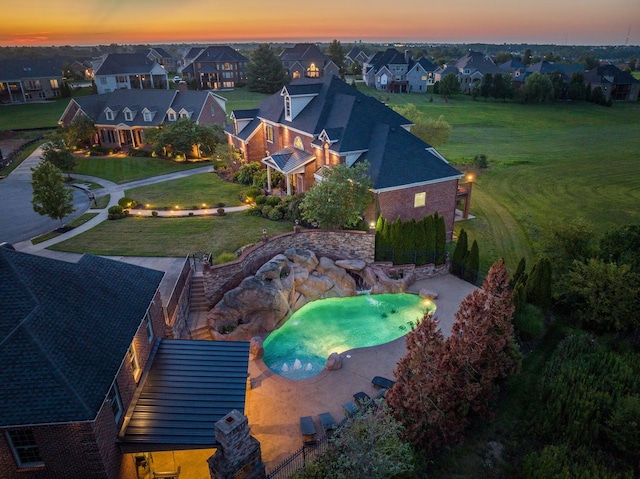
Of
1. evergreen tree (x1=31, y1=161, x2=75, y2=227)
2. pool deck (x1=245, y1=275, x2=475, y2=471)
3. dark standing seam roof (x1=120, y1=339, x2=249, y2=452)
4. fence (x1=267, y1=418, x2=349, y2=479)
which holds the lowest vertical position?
pool deck (x1=245, y1=275, x2=475, y2=471)

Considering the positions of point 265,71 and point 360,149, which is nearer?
point 360,149

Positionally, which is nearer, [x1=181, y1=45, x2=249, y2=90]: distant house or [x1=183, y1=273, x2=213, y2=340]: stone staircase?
[x1=183, y1=273, x2=213, y2=340]: stone staircase

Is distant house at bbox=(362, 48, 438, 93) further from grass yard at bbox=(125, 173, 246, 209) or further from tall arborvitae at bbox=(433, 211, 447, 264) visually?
tall arborvitae at bbox=(433, 211, 447, 264)

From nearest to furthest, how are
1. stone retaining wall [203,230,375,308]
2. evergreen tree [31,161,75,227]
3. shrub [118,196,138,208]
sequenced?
1. stone retaining wall [203,230,375,308]
2. evergreen tree [31,161,75,227]
3. shrub [118,196,138,208]

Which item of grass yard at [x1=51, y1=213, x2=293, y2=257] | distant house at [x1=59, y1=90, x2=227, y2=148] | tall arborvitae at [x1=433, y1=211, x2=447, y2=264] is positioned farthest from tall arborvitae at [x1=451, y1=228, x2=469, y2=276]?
distant house at [x1=59, y1=90, x2=227, y2=148]

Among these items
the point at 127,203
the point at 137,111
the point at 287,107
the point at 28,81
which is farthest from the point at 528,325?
the point at 28,81

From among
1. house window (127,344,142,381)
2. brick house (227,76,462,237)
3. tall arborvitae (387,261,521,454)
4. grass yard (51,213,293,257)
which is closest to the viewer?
tall arborvitae (387,261,521,454)

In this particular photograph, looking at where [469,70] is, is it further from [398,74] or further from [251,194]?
[251,194]
